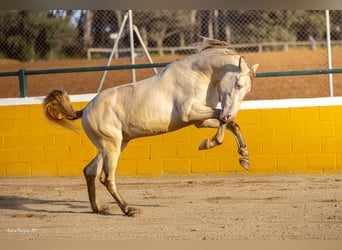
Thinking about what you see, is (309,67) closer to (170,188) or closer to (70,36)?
(70,36)

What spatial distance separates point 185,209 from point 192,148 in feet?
9.49

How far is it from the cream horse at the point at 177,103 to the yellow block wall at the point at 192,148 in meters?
3.05

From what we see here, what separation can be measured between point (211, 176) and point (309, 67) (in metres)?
11.1

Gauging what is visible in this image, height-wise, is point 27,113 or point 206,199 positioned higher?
point 27,113

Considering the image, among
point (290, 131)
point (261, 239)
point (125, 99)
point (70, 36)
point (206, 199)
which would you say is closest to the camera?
point (261, 239)

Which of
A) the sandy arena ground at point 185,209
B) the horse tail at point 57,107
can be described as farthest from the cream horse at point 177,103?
the sandy arena ground at point 185,209

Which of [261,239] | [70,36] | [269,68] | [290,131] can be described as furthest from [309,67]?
[261,239]

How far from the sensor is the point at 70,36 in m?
20.0

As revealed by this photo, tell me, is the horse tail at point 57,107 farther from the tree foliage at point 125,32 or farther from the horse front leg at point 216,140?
the tree foliage at point 125,32

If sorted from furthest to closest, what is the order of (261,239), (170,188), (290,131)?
1. (290,131)
2. (170,188)
3. (261,239)

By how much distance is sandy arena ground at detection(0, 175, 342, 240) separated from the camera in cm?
Answer: 667

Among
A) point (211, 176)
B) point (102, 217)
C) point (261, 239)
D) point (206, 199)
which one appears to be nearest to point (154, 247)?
point (261, 239)

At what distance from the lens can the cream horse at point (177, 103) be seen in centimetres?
737

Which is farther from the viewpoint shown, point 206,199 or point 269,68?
point 269,68
